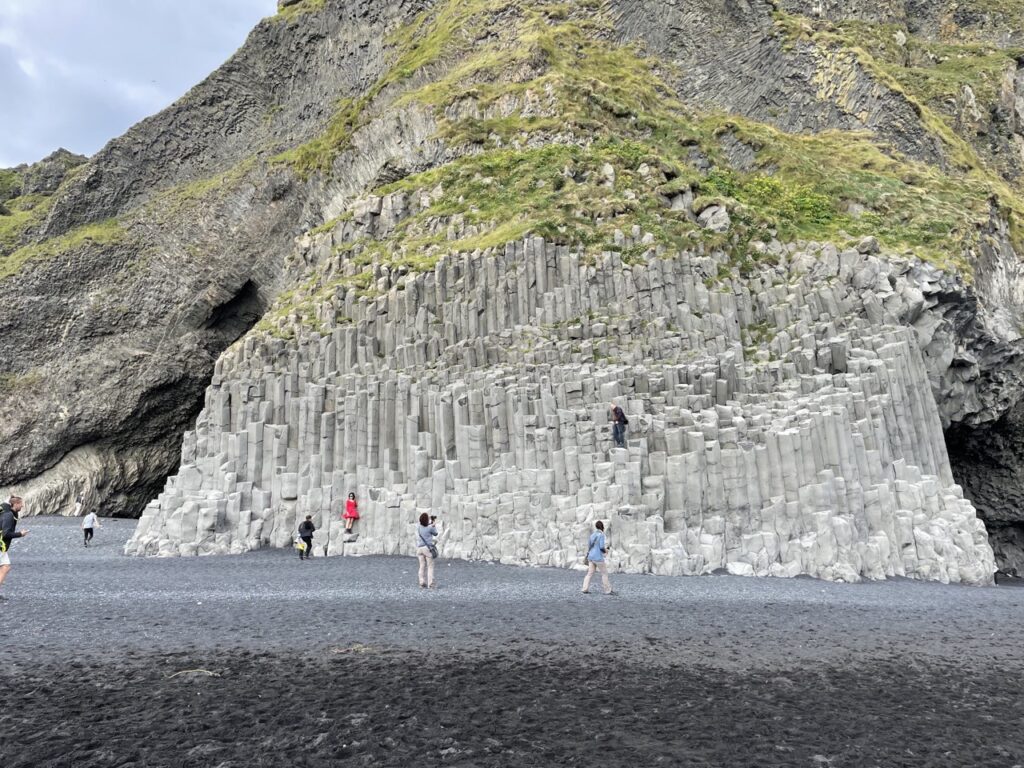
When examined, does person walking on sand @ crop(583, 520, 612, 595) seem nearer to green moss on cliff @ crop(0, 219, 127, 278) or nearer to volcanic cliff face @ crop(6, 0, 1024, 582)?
volcanic cliff face @ crop(6, 0, 1024, 582)

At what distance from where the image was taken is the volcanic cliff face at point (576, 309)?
16719 millimetres

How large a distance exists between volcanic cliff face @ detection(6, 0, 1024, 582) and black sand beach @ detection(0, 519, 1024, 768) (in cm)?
395

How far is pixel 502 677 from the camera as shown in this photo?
760cm

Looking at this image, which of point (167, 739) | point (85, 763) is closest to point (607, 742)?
point (167, 739)

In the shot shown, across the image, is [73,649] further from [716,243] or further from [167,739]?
[716,243]

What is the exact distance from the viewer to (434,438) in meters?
18.8

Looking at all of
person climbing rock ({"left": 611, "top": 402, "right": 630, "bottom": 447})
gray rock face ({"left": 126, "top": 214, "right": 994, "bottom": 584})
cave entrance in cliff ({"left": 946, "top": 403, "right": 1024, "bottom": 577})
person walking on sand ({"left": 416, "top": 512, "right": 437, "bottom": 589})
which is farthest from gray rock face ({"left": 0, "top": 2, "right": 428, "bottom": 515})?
cave entrance in cliff ({"left": 946, "top": 403, "right": 1024, "bottom": 577})

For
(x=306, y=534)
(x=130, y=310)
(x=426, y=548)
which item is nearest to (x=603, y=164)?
(x=306, y=534)

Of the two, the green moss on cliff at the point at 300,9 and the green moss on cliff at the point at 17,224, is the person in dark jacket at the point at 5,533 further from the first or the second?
the green moss on cliff at the point at 300,9

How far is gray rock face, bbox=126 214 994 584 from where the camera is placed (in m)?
16.1

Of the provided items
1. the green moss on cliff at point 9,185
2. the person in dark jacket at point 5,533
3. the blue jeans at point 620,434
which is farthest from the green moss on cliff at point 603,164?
the green moss on cliff at point 9,185

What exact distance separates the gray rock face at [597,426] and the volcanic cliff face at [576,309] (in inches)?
3.4

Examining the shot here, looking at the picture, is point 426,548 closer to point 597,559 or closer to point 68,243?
point 597,559

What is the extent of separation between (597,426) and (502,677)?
9.70 m
